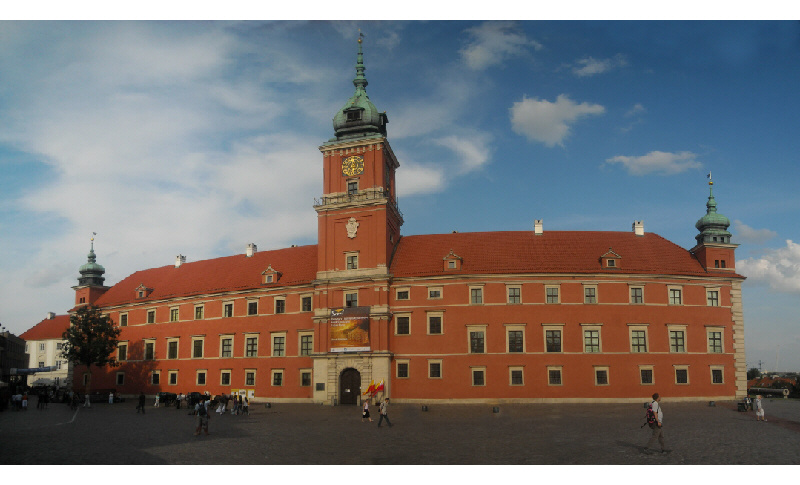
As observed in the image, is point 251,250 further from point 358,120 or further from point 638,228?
point 638,228

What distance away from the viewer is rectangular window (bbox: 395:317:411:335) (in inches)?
1864

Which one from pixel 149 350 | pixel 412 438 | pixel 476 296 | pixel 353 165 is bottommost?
pixel 412 438

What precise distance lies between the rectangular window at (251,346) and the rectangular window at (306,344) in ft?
15.2

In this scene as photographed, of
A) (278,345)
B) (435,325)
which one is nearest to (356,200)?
(435,325)

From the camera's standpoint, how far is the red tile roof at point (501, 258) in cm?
4738

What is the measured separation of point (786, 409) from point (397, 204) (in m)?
31.1

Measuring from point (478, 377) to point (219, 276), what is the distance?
85.8 ft

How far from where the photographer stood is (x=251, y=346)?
173ft

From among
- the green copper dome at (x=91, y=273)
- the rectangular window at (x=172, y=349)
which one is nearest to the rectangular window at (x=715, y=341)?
the rectangular window at (x=172, y=349)

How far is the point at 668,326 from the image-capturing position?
45906mm

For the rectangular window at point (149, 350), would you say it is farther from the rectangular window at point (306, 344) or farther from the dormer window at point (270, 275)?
the rectangular window at point (306, 344)

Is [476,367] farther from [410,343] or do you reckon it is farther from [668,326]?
[668,326]

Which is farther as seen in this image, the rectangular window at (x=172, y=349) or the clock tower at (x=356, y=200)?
the rectangular window at (x=172, y=349)

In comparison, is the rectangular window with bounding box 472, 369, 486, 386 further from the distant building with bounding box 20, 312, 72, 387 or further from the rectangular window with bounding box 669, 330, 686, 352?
the distant building with bounding box 20, 312, 72, 387
